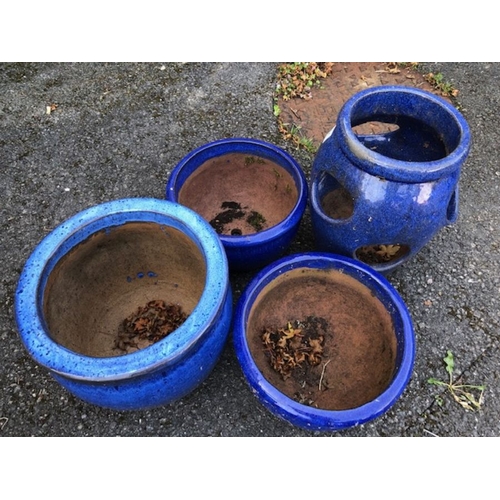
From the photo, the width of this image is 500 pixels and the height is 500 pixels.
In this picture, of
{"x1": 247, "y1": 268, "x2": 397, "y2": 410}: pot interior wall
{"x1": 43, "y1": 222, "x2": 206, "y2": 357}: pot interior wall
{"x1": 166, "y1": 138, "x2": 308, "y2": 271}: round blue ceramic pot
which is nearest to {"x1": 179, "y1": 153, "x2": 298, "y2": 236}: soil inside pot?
{"x1": 166, "y1": 138, "x2": 308, "y2": 271}: round blue ceramic pot

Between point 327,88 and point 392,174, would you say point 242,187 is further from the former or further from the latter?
point 327,88

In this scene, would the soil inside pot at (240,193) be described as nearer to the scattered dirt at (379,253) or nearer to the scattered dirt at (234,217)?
the scattered dirt at (234,217)

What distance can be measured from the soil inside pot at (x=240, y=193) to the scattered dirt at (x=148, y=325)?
665mm

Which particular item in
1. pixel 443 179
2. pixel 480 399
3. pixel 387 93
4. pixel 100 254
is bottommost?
pixel 480 399

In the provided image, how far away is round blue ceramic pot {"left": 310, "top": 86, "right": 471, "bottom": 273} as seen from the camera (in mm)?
2211

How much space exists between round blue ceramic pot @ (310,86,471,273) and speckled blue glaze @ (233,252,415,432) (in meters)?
0.24

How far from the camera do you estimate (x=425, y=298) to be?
2.94m

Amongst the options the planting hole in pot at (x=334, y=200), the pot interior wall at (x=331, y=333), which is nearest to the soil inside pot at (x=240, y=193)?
the planting hole in pot at (x=334, y=200)

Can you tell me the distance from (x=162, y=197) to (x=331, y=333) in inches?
66.0

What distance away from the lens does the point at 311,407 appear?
1908 millimetres

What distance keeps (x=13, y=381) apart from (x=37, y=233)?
1.11m

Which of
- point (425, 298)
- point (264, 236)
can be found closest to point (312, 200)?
point (264, 236)

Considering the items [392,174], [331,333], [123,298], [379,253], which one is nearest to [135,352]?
[123,298]

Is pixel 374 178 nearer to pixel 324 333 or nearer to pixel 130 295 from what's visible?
pixel 324 333
